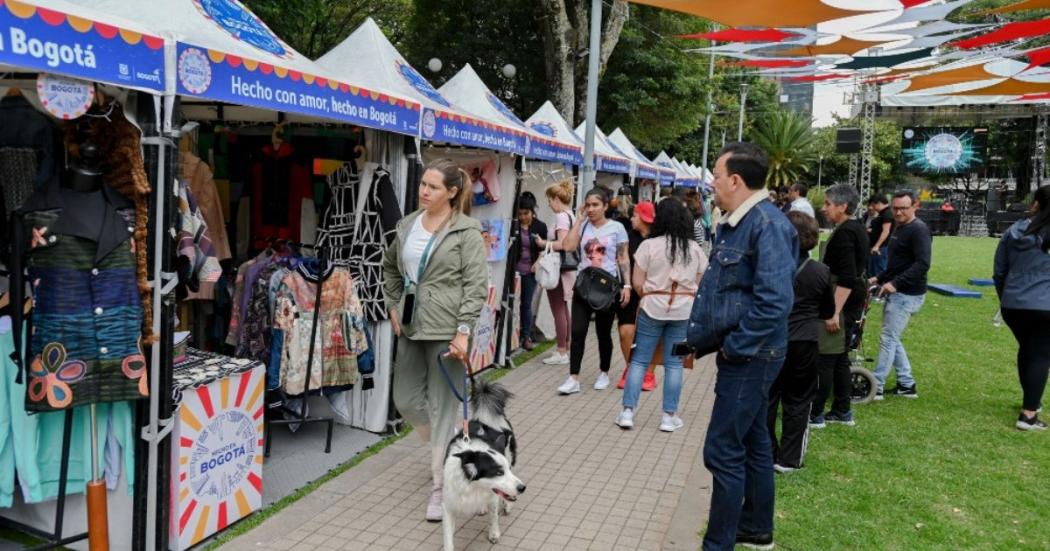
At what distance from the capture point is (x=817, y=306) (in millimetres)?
4746

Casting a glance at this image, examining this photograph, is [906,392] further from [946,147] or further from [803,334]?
[946,147]

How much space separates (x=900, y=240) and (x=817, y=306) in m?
2.37

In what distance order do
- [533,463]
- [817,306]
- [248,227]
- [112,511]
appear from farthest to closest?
[248,227], [533,463], [817,306], [112,511]

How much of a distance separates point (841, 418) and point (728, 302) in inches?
135

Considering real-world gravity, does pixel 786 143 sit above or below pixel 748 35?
above

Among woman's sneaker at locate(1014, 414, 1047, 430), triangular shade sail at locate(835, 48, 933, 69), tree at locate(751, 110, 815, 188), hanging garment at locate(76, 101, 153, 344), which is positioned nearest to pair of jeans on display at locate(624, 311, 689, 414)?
woman's sneaker at locate(1014, 414, 1047, 430)

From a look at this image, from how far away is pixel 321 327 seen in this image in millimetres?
5062

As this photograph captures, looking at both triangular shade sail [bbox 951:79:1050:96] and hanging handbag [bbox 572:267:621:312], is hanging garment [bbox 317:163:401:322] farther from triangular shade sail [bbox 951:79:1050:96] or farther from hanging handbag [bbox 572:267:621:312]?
triangular shade sail [bbox 951:79:1050:96]

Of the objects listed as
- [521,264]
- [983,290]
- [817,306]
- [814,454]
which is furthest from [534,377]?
[983,290]

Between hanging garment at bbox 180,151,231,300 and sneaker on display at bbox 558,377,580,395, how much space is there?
311 cm

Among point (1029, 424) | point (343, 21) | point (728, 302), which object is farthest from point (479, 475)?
point (343, 21)

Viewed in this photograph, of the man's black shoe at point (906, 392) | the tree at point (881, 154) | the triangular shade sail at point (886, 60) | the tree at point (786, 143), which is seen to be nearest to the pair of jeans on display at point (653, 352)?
the man's black shoe at point (906, 392)

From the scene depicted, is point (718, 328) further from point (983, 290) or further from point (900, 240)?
point (983, 290)

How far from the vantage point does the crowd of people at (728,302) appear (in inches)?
136
